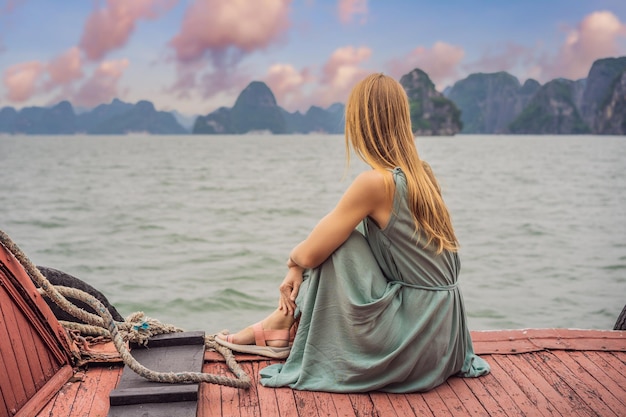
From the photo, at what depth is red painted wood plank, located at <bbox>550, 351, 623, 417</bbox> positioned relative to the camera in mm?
2512

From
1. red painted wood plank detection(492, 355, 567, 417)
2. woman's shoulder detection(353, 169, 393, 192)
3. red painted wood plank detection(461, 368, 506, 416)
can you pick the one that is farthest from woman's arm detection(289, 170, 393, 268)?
red painted wood plank detection(492, 355, 567, 417)

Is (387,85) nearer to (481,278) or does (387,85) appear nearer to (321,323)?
(321,323)

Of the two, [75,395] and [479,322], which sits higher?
[75,395]

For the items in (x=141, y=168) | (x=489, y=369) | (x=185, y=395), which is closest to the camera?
(x=185, y=395)

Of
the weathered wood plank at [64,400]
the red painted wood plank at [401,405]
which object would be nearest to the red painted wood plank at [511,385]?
the red painted wood plank at [401,405]

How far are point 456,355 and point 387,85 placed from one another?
47.4 inches

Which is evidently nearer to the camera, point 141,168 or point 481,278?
point 481,278

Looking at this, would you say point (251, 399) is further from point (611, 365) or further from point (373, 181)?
point (611, 365)

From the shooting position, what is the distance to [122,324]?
299 cm

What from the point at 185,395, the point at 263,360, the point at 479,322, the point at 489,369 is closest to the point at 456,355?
the point at 489,369

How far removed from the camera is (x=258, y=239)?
545 inches

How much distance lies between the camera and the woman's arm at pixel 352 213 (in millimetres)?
2525

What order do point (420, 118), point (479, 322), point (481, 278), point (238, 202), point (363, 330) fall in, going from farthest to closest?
point (420, 118) → point (238, 202) → point (481, 278) → point (479, 322) → point (363, 330)

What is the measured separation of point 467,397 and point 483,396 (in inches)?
2.7
